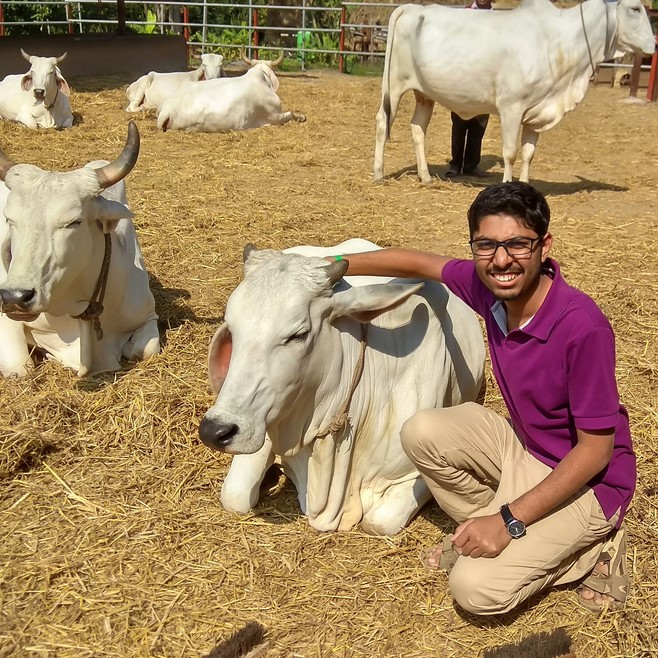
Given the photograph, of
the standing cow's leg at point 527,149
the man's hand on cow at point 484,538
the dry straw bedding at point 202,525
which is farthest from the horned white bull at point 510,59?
the man's hand on cow at point 484,538

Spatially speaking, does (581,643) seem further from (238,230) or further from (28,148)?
(28,148)

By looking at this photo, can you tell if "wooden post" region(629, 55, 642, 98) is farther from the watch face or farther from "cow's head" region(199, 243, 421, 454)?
the watch face

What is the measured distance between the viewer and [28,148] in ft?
32.9

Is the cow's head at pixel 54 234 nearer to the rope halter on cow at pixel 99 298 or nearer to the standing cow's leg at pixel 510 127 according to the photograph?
the rope halter on cow at pixel 99 298

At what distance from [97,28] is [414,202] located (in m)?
18.0

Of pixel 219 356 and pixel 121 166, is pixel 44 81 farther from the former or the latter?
pixel 219 356

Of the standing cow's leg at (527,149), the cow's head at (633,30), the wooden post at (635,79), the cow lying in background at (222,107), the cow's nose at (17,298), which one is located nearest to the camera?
the cow's nose at (17,298)

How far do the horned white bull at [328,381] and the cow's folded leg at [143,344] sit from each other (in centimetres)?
143

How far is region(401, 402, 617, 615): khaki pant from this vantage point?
2.78 metres

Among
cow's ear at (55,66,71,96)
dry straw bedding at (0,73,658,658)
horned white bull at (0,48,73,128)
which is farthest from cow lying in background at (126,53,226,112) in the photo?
dry straw bedding at (0,73,658,658)

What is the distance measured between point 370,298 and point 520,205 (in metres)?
0.69

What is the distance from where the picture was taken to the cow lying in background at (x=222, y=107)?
11531mm

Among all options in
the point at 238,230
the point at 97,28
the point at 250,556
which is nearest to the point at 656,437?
the point at 250,556

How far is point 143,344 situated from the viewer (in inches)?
187
